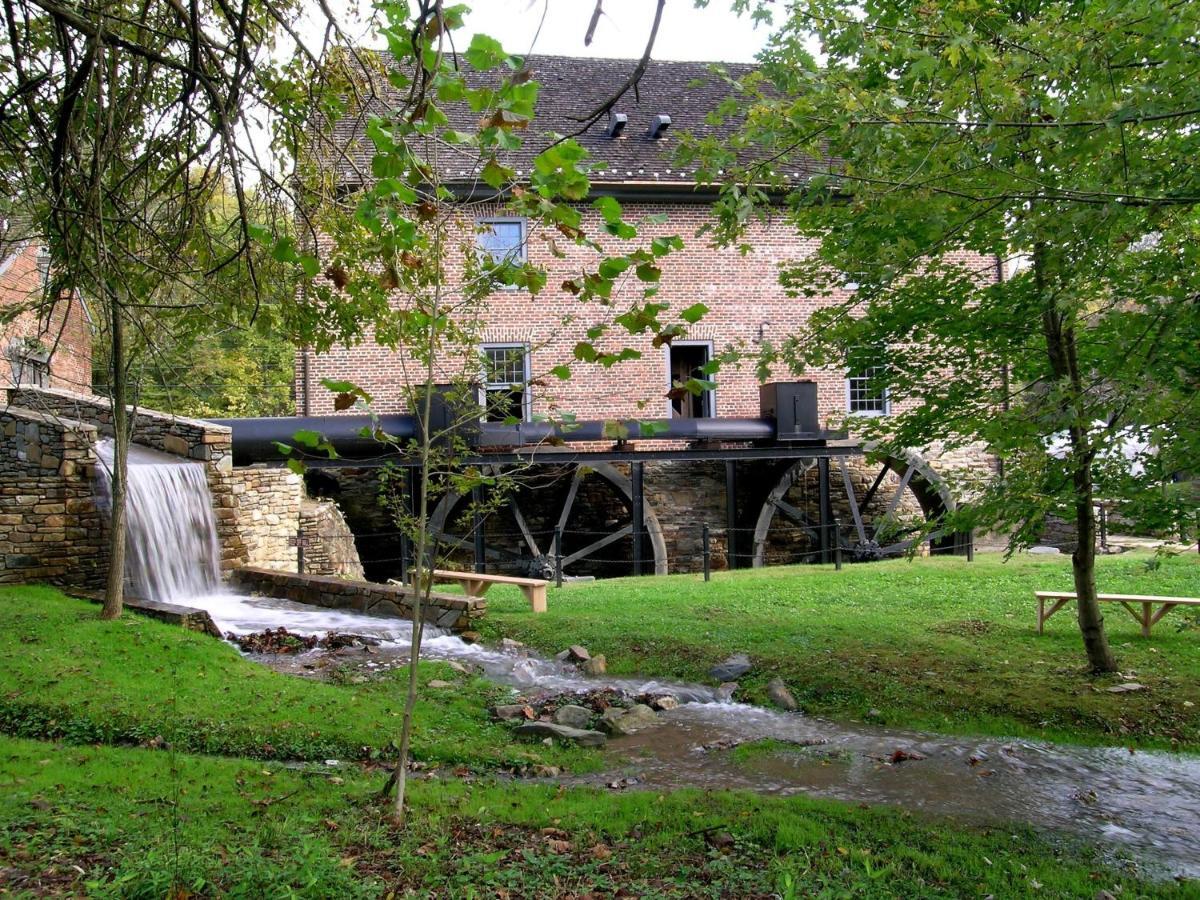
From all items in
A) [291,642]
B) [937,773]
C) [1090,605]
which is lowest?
[937,773]

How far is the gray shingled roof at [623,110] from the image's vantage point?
1906 cm

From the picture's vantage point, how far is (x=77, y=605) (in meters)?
9.59

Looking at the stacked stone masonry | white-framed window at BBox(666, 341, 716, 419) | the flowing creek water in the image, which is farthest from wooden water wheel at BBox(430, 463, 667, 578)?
the flowing creek water

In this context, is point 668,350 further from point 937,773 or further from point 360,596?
point 937,773

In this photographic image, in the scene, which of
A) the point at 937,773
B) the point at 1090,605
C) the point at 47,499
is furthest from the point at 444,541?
the point at 47,499

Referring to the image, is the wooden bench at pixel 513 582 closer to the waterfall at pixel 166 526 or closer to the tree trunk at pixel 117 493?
the waterfall at pixel 166 526

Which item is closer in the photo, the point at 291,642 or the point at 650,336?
the point at 291,642

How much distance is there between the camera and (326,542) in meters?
15.2

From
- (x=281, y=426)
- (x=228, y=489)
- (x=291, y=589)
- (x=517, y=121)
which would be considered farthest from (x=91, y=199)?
(x=281, y=426)

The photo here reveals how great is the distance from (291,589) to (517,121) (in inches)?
421

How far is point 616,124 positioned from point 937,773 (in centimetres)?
1618

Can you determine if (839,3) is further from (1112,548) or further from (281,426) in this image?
(1112,548)

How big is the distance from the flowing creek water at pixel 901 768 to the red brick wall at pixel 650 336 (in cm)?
1048

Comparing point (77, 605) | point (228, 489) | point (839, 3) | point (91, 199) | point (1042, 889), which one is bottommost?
point (1042, 889)
